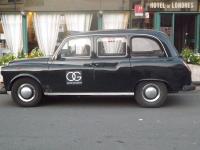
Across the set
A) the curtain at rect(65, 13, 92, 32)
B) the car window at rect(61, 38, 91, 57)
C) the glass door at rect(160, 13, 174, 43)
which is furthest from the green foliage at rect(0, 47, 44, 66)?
the car window at rect(61, 38, 91, 57)

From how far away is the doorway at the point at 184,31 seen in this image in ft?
54.2

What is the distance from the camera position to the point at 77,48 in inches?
375

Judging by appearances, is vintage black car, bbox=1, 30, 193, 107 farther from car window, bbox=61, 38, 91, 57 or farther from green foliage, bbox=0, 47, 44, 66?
green foliage, bbox=0, 47, 44, 66

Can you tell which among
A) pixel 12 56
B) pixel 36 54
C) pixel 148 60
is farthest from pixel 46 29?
pixel 148 60

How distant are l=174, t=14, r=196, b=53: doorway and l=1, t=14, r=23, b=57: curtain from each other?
571 cm

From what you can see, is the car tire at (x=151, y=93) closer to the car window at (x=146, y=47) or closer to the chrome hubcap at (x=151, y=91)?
the chrome hubcap at (x=151, y=91)

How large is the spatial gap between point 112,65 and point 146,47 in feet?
2.70

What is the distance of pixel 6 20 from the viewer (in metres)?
16.2

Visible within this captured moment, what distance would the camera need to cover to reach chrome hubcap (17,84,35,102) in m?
9.55

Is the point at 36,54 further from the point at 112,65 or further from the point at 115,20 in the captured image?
the point at 112,65

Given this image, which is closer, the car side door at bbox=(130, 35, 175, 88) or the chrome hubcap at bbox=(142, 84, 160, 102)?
the car side door at bbox=(130, 35, 175, 88)
